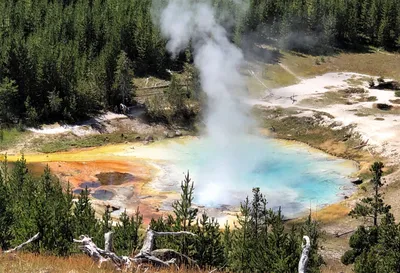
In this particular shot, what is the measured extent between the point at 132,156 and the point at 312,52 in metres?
70.6

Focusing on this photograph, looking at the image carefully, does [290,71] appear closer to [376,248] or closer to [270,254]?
[376,248]

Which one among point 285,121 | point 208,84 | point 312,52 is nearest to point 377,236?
point 285,121

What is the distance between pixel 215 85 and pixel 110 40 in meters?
25.1

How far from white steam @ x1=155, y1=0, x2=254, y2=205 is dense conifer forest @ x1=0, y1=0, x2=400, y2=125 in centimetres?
437

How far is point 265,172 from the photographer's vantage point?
65.8 metres

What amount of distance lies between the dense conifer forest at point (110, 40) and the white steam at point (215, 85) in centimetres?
437

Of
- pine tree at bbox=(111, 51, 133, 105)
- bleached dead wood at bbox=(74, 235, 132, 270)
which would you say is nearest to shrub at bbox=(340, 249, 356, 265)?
bleached dead wood at bbox=(74, 235, 132, 270)

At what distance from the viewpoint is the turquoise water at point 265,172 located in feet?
189

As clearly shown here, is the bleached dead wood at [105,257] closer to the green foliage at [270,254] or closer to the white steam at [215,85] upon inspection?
the green foliage at [270,254]

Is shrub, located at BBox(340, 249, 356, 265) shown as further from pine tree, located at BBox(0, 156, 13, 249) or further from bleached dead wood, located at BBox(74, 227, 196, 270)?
bleached dead wood, located at BBox(74, 227, 196, 270)

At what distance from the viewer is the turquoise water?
57719 mm

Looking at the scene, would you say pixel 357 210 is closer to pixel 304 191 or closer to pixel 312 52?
pixel 304 191

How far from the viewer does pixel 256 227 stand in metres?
37.2

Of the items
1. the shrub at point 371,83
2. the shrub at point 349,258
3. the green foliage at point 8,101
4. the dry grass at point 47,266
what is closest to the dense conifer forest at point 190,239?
the shrub at point 349,258
